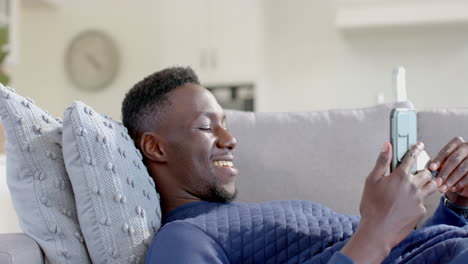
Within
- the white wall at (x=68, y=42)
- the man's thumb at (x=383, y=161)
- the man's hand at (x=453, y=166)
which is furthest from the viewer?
the white wall at (x=68, y=42)

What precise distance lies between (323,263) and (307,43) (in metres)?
3.88

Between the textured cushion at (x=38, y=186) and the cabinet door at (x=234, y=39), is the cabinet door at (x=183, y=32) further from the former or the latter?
the textured cushion at (x=38, y=186)

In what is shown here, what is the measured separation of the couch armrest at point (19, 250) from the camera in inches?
37.1

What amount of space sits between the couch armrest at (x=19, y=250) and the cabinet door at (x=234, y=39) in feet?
11.6

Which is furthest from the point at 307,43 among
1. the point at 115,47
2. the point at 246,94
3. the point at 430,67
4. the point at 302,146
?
the point at 302,146

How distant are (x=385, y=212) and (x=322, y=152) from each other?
28.2 inches

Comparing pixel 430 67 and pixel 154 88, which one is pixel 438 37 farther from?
pixel 154 88

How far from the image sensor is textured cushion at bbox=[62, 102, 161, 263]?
3.59 ft

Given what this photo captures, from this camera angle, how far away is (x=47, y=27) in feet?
16.1

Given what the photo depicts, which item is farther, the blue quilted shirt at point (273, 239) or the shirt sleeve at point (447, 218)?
the shirt sleeve at point (447, 218)

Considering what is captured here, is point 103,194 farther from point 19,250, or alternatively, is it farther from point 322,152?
point 322,152

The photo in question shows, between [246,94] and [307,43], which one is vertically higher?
[307,43]

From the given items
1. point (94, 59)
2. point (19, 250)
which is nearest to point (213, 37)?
point (94, 59)

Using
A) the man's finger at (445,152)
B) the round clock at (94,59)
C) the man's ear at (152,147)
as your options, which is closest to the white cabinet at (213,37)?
the round clock at (94,59)
